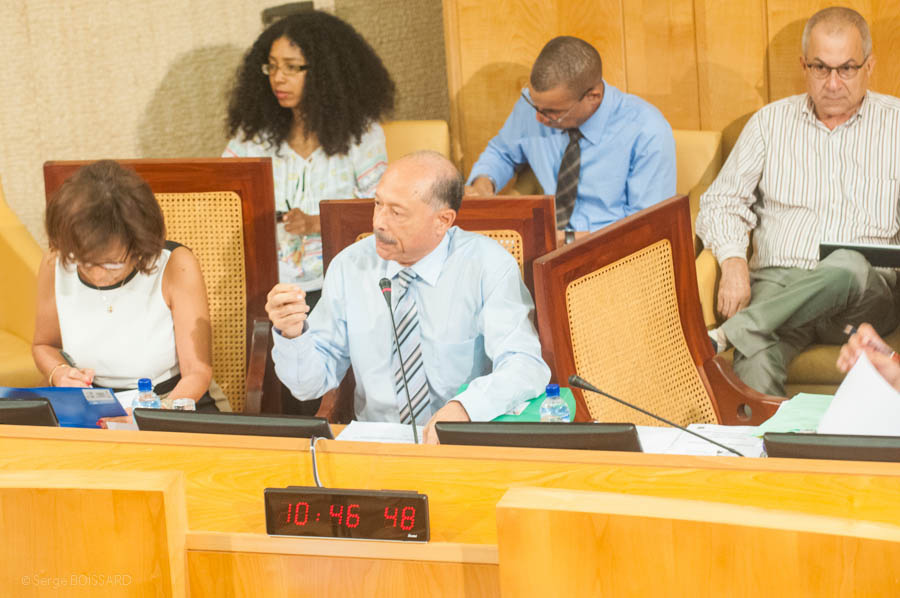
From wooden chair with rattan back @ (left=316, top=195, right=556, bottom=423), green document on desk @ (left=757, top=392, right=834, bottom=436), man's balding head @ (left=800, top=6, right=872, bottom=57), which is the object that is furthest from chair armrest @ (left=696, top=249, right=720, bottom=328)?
green document on desk @ (left=757, top=392, right=834, bottom=436)

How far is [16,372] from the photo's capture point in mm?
3283

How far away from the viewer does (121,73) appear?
14.2 ft

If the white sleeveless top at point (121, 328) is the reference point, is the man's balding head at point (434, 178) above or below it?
above

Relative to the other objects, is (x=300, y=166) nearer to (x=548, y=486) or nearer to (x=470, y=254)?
(x=470, y=254)

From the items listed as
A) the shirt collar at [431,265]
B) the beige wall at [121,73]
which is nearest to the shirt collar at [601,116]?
the beige wall at [121,73]

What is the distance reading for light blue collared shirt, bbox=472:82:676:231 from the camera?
11.6 feet

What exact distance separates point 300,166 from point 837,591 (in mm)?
2726

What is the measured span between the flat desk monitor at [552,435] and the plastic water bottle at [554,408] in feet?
1.91

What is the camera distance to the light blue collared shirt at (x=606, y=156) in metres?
3.54

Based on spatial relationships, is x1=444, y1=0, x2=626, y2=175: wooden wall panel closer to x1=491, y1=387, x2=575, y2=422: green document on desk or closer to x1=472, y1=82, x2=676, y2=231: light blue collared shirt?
x1=472, y1=82, x2=676, y2=231: light blue collared shirt

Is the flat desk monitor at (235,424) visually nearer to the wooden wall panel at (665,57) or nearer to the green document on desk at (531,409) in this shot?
the green document on desk at (531,409)

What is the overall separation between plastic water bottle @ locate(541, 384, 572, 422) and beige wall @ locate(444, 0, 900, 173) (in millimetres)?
1974

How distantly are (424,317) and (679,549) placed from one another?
135 centimetres

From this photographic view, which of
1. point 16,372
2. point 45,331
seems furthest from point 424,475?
point 16,372
